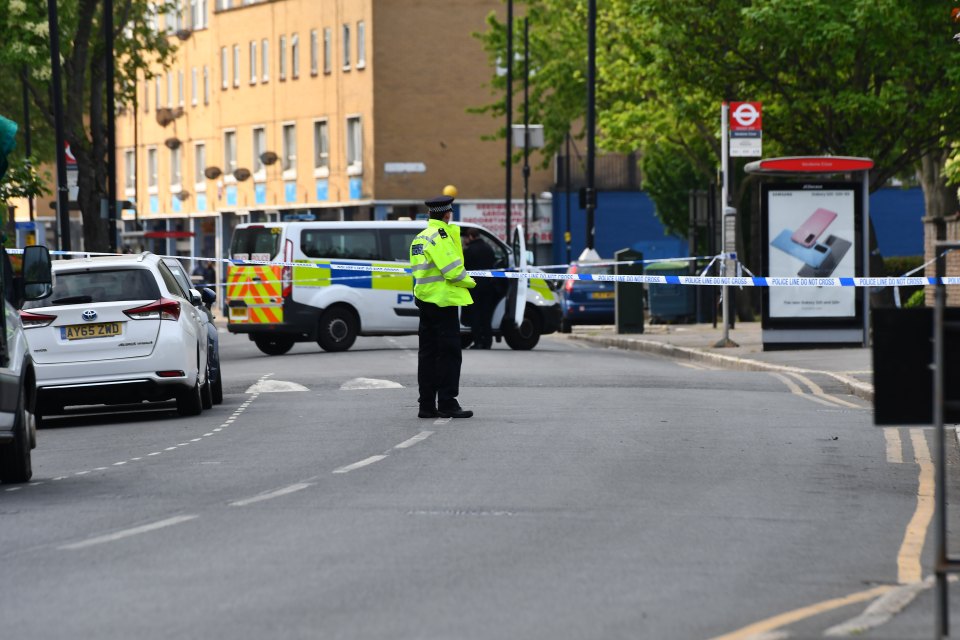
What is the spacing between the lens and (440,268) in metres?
17.3

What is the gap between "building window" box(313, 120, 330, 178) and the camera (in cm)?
7281

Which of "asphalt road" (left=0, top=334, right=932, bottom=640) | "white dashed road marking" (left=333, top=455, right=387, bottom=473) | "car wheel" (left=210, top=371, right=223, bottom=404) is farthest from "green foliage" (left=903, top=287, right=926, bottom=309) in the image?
"white dashed road marking" (left=333, top=455, right=387, bottom=473)

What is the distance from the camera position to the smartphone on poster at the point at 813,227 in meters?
29.2

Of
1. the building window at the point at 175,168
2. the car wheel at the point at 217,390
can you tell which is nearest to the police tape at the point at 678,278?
the car wheel at the point at 217,390

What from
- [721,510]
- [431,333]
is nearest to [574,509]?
[721,510]

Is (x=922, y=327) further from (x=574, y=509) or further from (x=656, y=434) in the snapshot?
(x=656, y=434)

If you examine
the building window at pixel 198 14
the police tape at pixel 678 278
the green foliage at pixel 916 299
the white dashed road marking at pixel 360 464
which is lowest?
the white dashed road marking at pixel 360 464

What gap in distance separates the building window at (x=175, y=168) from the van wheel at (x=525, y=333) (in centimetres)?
5320

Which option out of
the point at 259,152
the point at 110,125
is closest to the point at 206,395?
the point at 110,125

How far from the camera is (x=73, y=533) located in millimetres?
10352

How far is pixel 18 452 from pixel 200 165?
7042cm

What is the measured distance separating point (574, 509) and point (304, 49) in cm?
6415

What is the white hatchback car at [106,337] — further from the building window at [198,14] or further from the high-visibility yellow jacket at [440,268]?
the building window at [198,14]

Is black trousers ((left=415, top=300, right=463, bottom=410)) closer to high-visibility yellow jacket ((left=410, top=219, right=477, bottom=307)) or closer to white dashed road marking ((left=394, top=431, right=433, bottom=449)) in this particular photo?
high-visibility yellow jacket ((left=410, top=219, right=477, bottom=307))
